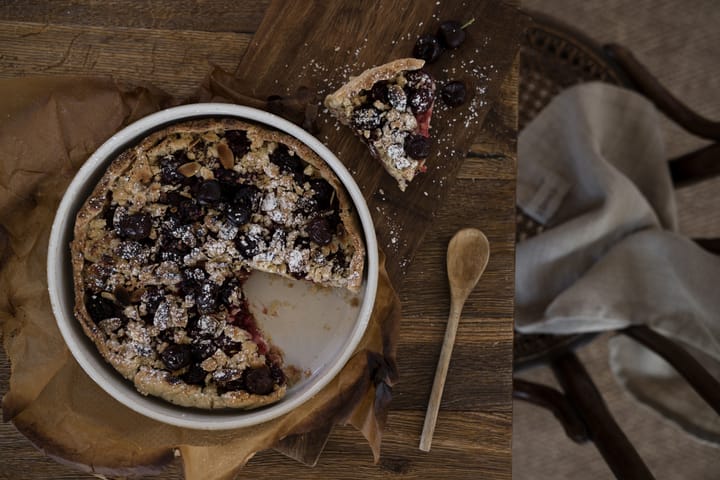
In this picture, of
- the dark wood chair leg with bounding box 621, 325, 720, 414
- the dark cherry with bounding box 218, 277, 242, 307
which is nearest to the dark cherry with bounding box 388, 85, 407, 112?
the dark cherry with bounding box 218, 277, 242, 307

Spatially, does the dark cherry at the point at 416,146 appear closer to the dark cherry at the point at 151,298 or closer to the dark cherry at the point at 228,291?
the dark cherry at the point at 228,291

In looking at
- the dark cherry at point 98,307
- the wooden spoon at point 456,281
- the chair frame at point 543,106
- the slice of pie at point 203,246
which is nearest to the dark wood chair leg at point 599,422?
the chair frame at point 543,106

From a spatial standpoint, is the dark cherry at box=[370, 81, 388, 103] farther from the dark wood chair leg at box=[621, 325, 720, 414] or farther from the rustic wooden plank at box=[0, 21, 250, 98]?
the dark wood chair leg at box=[621, 325, 720, 414]

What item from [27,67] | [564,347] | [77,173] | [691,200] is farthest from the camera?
[691,200]

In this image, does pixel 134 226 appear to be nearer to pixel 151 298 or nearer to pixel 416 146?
pixel 151 298

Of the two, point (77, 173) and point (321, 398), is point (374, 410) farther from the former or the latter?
point (77, 173)

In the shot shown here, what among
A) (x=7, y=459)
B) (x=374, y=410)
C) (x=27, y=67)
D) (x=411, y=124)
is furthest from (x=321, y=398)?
(x=27, y=67)

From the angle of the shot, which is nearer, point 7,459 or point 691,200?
point 7,459
